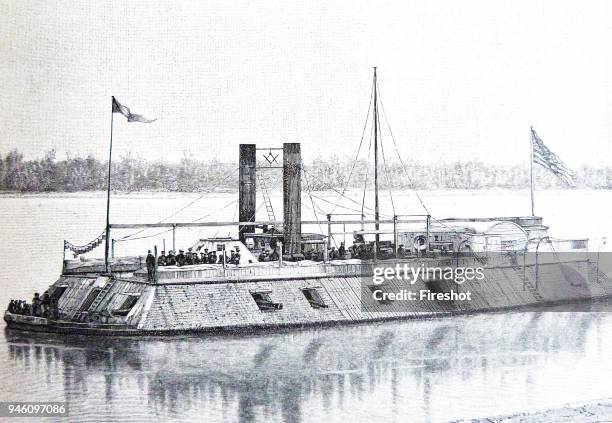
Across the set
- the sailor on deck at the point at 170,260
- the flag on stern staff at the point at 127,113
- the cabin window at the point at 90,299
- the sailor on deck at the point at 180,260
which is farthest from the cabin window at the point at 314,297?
the flag on stern staff at the point at 127,113

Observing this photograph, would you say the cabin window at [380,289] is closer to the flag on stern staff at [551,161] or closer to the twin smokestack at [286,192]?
the twin smokestack at [286,192]

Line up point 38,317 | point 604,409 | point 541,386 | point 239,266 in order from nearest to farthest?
1. point 604,409
2. point 541,386
3. point 38,317
4. point 239,266

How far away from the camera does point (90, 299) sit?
60.6 feet

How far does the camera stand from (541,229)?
23094mm

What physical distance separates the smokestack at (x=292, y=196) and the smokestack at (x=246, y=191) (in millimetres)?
1572

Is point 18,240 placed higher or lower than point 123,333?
higher

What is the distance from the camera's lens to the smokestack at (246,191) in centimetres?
2120

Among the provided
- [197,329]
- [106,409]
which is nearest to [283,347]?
[197,329]

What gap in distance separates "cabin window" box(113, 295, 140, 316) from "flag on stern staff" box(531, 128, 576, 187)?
10.5 meters

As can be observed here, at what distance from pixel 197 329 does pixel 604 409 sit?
8.93 metres

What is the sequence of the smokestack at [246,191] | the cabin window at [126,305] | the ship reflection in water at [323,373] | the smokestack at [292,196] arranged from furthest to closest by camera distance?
the smokestack at [246,191], the smokestack at [292,196], the cabin window at [126,305], the ship reflection in water at [323,373]

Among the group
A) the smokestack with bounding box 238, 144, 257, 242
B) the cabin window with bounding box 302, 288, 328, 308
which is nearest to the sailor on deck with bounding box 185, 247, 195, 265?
the smokestack with bounding box 238, 144, 257, 242

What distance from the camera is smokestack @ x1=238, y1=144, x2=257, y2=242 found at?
69.6 ft

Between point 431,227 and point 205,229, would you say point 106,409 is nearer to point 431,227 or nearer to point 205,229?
point 431,227
